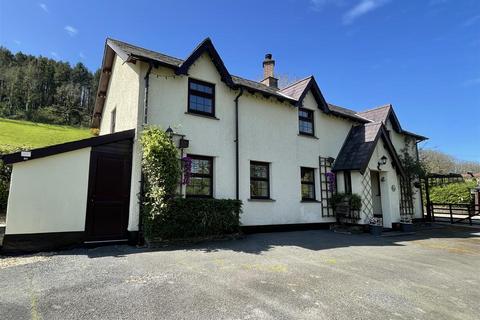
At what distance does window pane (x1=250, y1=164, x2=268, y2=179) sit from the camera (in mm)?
12477

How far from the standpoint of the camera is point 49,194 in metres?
8.12

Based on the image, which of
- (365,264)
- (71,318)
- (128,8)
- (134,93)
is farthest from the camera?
(128,8)

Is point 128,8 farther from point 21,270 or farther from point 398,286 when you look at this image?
point 398,286

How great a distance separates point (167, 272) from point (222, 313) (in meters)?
2.24

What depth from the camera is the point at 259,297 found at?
4.77m

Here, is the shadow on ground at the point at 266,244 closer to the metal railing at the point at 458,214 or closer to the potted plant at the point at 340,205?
the potted plant at the point at 340,205

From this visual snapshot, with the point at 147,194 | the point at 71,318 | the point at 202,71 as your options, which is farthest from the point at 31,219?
the point at 202,71

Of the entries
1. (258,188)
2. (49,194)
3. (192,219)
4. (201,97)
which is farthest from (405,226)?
(49,194)

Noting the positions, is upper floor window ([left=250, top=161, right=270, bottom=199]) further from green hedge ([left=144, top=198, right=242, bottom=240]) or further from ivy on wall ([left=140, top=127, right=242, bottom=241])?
ivy on wall ([left=140, top=127, right=242, bottom=241])

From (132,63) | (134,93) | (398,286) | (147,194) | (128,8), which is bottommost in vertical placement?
(398,286)

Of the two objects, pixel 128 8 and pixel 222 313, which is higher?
pixel 128 8

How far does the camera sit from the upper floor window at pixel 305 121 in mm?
14547

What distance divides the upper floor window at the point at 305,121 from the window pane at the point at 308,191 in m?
2.76

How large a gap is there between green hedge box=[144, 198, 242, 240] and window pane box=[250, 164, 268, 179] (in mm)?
2436
